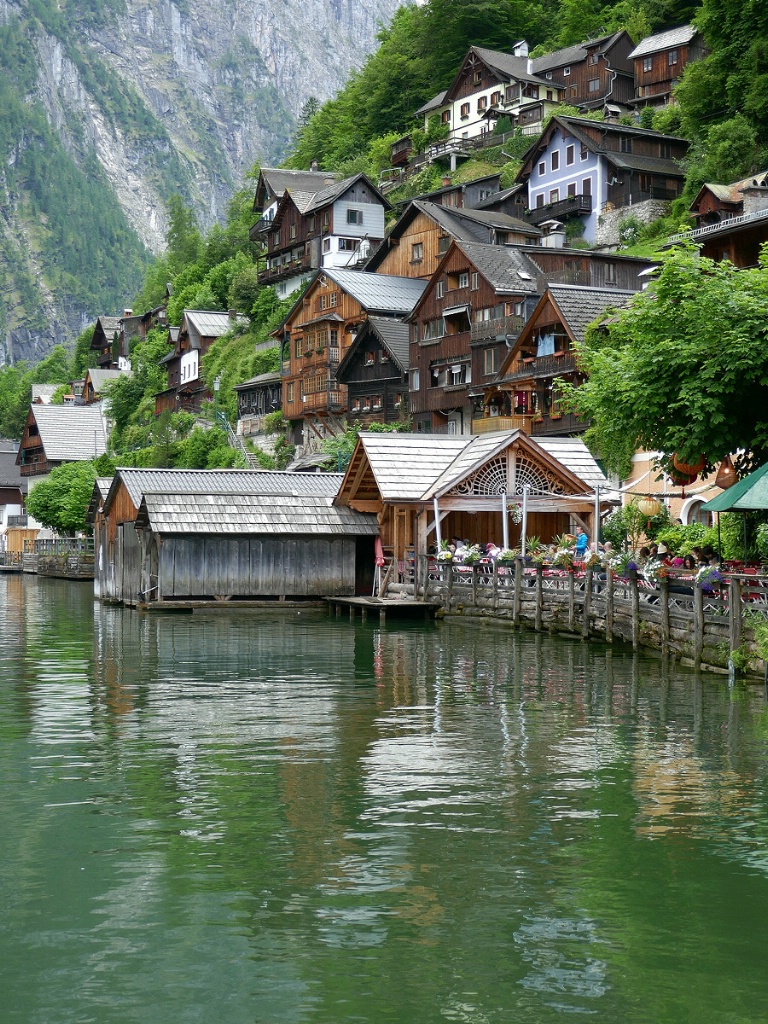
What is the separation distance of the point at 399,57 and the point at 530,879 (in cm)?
11935

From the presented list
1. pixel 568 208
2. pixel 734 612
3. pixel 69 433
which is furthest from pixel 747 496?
pixel 69 433

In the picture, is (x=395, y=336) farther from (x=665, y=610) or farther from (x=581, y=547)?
(x=665, y=610)

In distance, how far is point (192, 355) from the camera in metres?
105

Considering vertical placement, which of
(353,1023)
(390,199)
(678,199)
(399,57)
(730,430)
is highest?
(399,57)

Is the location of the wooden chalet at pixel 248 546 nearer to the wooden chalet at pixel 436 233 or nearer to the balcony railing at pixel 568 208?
the wooden chalet at pixel 436 233

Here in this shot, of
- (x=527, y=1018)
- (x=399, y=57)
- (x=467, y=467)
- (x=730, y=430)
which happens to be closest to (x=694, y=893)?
(x=527, y=1018)

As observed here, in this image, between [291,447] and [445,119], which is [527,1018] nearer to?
[291,447]

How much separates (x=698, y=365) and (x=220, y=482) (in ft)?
75.1

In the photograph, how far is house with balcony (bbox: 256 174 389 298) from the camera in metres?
95.6

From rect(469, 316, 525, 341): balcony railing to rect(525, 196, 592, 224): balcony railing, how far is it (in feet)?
67.2

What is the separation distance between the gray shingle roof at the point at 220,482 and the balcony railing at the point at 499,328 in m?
16.5

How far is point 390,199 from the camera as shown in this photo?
104 metres

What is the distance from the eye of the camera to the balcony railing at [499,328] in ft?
206

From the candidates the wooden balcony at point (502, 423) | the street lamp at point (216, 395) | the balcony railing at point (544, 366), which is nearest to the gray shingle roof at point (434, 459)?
the balcony railing at point (544, 366)
